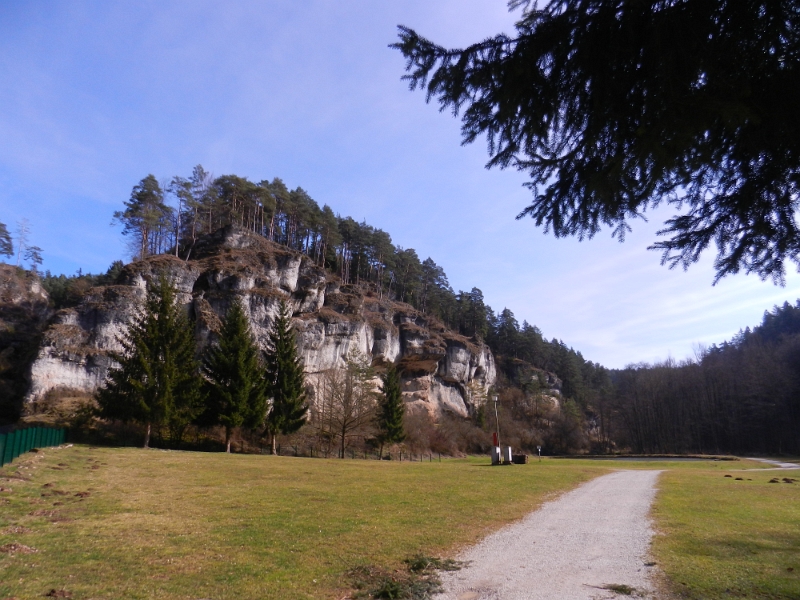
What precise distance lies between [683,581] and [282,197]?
8005cm

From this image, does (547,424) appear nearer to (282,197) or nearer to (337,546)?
(282,197)

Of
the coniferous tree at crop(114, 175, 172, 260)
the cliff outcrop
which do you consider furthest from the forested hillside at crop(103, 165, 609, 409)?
the cliff outcrop

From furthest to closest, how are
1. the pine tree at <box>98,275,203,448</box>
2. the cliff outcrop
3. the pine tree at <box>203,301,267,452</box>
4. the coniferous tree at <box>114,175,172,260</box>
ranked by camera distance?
the coniferous tree at <box>114,175,172,260</box> → the cliff outcrop → the pine tree at <box>203,301,267,452</box> → the pine tree at <box>98,275,203,448</box>

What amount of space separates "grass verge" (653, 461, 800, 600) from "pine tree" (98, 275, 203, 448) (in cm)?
2746

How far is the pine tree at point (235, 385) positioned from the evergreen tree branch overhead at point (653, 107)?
110 feet

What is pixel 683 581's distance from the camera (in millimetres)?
6480

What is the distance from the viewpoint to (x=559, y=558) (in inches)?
303

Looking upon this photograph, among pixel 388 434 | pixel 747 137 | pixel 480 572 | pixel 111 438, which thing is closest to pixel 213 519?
pixel 480 572

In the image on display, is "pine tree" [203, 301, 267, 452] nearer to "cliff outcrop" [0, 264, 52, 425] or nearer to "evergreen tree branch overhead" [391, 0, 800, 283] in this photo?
"cliff outcrop" [0, 264, 52, 425]

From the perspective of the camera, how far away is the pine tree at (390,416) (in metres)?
50.3

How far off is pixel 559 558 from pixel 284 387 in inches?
1375

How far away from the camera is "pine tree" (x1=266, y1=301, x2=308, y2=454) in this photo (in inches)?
1528

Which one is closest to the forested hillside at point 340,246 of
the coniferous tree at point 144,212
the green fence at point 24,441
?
the coniferous tree at point 144,212

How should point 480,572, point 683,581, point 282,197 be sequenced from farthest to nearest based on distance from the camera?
point 282,197 < point 480,572 < point 683,581
